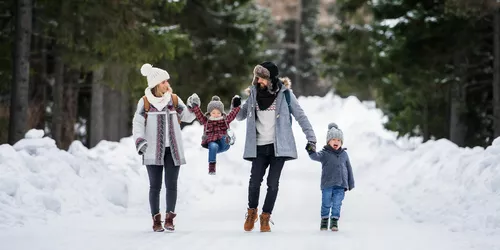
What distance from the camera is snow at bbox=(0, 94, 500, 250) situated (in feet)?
27.9

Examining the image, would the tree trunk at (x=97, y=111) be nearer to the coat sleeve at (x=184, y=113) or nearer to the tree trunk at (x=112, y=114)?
the tree trunk at (x=112, y=114)

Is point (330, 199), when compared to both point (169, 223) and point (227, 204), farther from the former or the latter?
point (227, 204)

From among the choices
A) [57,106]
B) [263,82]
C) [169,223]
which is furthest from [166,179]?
[57,106]

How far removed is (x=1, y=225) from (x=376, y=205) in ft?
22.4

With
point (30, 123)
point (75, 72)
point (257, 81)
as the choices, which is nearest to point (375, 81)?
point (75, 72)

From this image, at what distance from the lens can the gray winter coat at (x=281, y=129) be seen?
932 centimetres

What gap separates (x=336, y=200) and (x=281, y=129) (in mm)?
1248

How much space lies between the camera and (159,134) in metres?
9.28

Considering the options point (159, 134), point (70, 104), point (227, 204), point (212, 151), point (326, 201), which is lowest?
point (227, 204)

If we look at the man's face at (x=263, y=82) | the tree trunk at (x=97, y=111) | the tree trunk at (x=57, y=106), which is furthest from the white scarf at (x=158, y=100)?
the tree trunk at (x=97, y=111)

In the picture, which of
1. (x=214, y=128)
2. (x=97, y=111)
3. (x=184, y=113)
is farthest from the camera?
(x=97, y=111)

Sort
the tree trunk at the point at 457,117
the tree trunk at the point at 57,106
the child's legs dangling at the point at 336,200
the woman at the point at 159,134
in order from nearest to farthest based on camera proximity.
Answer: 1. the woman at the point at 159,134
2. the child's legs dangling at the point at 336,200
3. the tree trunk at the point at 57,106
4. the tree trunk at the point at 457,117

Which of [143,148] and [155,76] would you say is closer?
[143,148]

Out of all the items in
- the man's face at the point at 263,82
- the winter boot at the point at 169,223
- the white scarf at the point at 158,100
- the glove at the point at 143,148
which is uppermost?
the man's face at the point at 263,82
